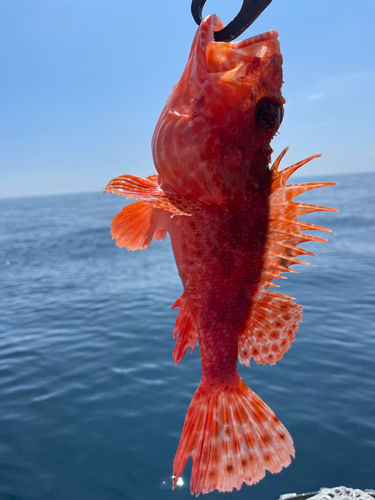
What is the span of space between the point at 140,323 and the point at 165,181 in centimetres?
1107

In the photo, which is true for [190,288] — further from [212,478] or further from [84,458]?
[84,458]

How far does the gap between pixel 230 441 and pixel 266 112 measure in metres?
1.95

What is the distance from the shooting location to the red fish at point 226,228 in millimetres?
1680

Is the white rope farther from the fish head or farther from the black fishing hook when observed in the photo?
the black fishing hook

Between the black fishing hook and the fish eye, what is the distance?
0.34m

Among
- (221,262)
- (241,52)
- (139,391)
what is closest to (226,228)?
(221,262)

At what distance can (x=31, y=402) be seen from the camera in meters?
8.09

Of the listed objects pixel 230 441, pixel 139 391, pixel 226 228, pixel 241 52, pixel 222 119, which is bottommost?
pixel 139 391

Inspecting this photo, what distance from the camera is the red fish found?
5.51ft

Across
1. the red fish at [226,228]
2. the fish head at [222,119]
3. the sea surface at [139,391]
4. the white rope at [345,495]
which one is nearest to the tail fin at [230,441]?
the red fish at [226,228]

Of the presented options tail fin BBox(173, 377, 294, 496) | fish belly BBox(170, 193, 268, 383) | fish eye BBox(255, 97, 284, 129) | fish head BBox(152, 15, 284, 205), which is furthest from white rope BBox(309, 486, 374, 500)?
fish eye BBox(255, 97, 284, 129)

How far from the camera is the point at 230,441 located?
206 centimetres

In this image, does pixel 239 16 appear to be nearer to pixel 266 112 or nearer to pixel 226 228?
pixel 266 112

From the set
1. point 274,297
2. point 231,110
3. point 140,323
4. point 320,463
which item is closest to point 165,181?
point 231,110
